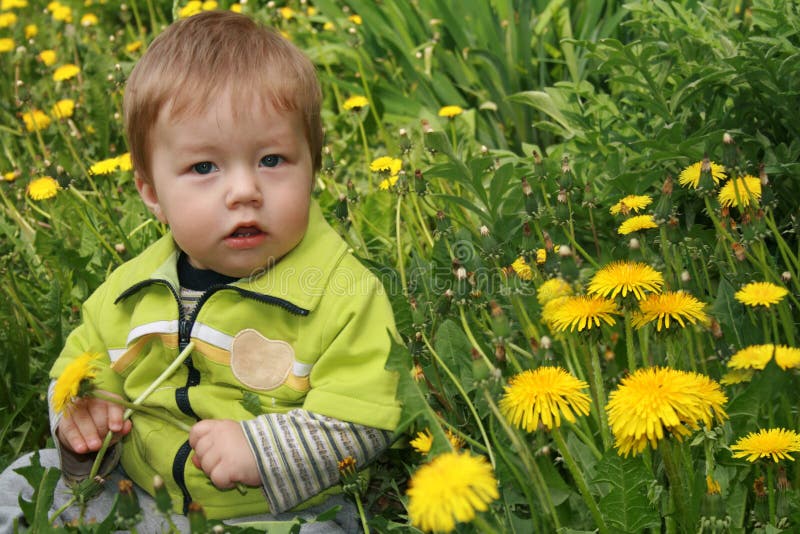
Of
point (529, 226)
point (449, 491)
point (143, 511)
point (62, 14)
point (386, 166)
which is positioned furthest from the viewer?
point (62, 14)

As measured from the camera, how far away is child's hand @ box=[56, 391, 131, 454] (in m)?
1.58

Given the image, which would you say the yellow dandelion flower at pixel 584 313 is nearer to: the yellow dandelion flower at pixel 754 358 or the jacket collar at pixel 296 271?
the yellow dandelion flower at pixel 754 358

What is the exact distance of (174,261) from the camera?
5.67ft

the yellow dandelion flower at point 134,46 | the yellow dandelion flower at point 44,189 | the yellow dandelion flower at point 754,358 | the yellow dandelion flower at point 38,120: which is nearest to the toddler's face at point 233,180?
the yellow dandelion flower at point 754,358

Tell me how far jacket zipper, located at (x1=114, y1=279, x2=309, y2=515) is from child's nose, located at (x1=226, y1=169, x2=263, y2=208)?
0.16 metres

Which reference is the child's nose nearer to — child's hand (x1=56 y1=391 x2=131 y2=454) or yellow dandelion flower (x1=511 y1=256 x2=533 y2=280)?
child's hand (x1=56 y1=391 x2=131 y2=454)

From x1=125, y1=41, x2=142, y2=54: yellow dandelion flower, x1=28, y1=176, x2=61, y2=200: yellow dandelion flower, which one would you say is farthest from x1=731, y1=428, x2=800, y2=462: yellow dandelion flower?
x1=125, y1=41, x2=142, y2=54: yellow dandelion flower

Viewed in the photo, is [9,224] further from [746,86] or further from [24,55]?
[746,86]

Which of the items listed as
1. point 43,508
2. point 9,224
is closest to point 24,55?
point 9,224

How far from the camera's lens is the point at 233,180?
5.07 ft

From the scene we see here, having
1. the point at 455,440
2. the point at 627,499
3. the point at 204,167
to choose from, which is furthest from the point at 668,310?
the point at 204,167

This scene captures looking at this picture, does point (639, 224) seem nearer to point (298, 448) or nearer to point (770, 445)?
point (770, 445)

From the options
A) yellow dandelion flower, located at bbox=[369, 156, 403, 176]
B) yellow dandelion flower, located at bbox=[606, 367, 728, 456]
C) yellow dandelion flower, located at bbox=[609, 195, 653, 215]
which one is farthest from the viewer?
yellow dandelion flower, located at bbox=[369, 156, 403, 176]

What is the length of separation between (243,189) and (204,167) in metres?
0.09
